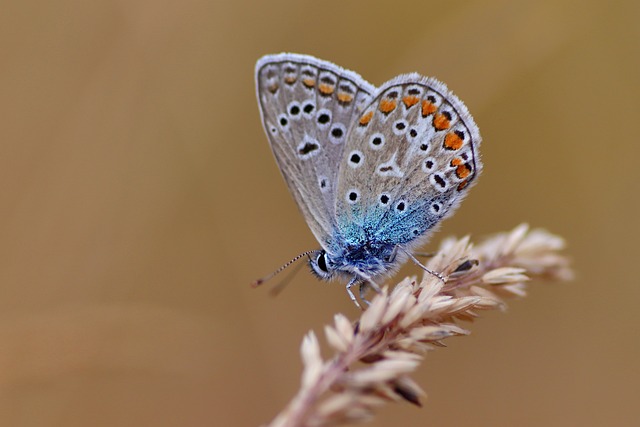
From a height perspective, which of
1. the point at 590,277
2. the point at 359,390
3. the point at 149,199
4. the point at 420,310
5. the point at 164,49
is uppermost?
the point at 164,49

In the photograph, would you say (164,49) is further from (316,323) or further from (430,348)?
(430,348)

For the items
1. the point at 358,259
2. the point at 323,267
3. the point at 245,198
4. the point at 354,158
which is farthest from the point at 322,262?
the point at 245,198

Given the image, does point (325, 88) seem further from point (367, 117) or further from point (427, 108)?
point (427, 108)

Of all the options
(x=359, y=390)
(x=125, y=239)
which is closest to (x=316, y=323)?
(x=125, y=239)

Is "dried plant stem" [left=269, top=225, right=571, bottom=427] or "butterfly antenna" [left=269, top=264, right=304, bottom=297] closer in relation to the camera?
"dried plant stem" [left=269, top=225, right=571, bottom=427]

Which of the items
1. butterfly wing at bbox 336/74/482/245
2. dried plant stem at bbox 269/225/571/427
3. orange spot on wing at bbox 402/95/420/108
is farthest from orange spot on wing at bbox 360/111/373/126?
dried plant stem at bbox 269/225/571/427

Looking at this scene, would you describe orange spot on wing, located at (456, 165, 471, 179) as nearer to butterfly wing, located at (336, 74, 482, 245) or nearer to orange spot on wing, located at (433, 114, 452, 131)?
butterfly wing, located at (336, 74, 482, 245)
